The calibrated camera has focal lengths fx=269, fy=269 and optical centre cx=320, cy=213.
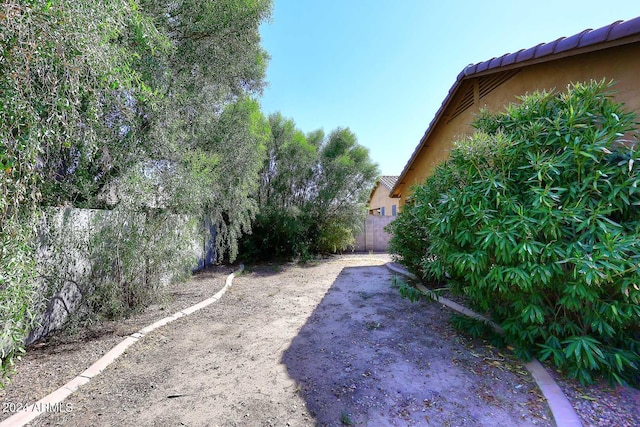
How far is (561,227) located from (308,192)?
8.96 metres

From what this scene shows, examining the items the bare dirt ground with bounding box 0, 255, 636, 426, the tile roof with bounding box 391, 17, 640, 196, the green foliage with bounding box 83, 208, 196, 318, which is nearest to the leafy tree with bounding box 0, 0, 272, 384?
the green foliage with bounding box 83, 208, 196, 318

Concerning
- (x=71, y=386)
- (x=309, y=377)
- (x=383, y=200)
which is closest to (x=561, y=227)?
(x=309, y=377)

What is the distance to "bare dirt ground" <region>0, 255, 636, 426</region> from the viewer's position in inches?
93.6

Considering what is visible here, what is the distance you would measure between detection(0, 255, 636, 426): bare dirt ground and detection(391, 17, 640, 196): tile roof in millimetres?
3893

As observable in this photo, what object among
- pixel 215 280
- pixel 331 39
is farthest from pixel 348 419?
pixel 331 39

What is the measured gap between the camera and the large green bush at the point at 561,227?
2.46m

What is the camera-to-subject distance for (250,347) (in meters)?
3.72

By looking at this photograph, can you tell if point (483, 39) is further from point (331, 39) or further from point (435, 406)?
point (435, 406)

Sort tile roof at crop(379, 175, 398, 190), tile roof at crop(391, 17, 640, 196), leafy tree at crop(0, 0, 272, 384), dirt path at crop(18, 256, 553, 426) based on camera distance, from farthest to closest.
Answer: tile roof at crop(379, 175, 398, 190), tile roof at crop(391, 17, 640, 196), dirt path at crop(18, 256, 553, 426), leafy tree at crop(0, 0, 272, 384)

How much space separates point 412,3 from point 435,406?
794 centimetres

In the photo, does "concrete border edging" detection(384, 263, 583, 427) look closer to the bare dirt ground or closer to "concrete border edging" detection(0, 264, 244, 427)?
the bare dirt ground

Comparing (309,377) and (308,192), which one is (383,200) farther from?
(309,377)

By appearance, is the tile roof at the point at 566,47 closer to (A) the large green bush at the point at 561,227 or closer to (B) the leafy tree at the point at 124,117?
(A) the large green bush at the point at 561,227

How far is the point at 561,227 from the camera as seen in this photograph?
2.62 m
